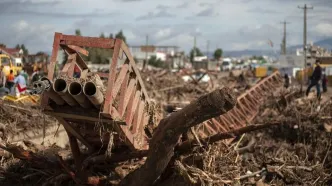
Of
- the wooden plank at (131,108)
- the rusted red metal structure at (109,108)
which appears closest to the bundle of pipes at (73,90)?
the rusted red metal structure at (109,108)

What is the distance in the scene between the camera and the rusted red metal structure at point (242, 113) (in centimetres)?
1082

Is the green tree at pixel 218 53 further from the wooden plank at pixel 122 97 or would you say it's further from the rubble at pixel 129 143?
the wooden plank at pixel 122 97

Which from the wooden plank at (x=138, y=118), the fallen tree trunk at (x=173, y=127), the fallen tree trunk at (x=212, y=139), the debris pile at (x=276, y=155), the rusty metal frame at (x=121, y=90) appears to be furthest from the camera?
the wooden plank at (x=138, y=118)

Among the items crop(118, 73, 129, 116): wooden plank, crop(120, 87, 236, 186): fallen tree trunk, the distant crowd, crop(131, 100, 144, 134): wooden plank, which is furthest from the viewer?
the distant crowd

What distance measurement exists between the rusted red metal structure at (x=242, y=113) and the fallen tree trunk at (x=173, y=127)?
9.84 ft

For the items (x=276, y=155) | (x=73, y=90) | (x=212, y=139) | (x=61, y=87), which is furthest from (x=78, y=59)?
(x=276, y=155)

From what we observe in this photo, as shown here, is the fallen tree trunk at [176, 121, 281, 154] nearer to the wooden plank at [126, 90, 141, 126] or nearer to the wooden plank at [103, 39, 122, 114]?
the wooden plank at [126, 90, 141, 126]

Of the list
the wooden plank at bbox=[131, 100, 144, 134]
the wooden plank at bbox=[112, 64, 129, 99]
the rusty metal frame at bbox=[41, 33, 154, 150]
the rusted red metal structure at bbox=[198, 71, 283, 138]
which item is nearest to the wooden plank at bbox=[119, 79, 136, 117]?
the rusty metal frame at bbox=[41, 33, 154, 150]

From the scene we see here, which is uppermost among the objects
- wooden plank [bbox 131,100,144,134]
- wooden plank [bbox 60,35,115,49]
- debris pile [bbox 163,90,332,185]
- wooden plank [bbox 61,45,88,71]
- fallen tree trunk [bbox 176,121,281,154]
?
wooden plank [bbox 60,35,115,49]

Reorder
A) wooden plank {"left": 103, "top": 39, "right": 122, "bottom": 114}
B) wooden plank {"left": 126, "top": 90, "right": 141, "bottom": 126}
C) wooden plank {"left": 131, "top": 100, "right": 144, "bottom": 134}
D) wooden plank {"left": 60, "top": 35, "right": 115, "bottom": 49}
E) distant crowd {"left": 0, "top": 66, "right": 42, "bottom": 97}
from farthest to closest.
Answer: distant crowd {"left": 0, "top": 66, "right": 42, "bottom": 97}, wooden plank {"left": 131, "top": 100, "right": 144, "bottom": 134}, wooden plank {"left": 126, "top": 90, "right": 141, "bottom": 126}, wooden plank {"left": 60, "top": 35, "right": 115, "bottom": 49}, wooden plank {"left": 103, "top": 39, "right": 122, "bottom": 114}

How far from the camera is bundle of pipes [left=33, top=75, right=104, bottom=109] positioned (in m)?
5.45

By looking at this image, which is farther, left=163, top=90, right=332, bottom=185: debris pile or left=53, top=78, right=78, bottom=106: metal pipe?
left=163, top=90, right=332, bottom=185: debris pile

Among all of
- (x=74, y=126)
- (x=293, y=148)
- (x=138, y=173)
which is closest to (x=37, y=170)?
(x=74, y=126)

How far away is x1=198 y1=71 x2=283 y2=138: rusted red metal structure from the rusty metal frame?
236cm
